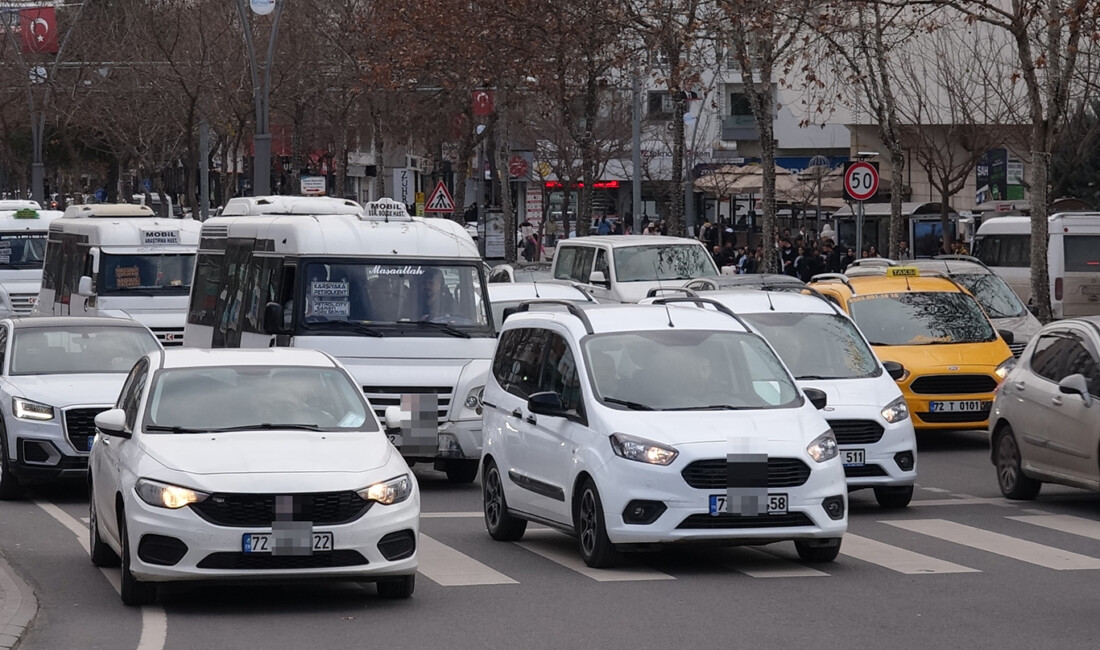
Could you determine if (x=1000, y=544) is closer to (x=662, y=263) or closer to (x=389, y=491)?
(x=389, y=491)

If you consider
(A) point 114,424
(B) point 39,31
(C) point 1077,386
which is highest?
(B) point 39,31

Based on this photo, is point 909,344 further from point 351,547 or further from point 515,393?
point 351,547

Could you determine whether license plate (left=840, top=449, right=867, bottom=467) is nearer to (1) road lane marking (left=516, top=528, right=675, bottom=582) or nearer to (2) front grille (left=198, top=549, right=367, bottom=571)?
(1) road lane marking (left=516, top=528, right=675, bottom=582)

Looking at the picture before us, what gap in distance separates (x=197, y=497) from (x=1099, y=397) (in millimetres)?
7761

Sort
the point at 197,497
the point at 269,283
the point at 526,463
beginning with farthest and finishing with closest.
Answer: the point at 269,283 → the point at 526,463 → the point at 197,497

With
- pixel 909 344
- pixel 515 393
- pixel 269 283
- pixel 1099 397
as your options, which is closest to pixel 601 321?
pixel 515 393

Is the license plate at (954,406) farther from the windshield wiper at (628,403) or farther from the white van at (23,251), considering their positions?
the white van at (23,251)

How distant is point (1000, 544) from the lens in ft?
42.2

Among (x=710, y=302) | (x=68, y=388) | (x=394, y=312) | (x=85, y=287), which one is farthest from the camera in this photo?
(x=85, y=287)

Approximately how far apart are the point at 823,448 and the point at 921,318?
9281 millimetres

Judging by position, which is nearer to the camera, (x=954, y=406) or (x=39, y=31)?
(x=954, y=406)

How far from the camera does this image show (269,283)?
17891mm

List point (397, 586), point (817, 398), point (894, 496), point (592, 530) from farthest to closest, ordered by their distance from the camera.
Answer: point (894, 496)
point (817, 398)
point (592, 530)
point (397, 586)

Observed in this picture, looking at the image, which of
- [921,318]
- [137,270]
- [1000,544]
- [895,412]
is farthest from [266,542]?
[137,270]
